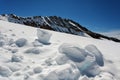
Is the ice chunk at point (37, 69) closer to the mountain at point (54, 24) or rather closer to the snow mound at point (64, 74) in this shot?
the snow mound at point (64, 74)

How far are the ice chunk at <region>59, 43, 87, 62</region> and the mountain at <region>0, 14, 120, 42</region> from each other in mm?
126974

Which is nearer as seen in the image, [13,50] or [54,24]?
[13,50]

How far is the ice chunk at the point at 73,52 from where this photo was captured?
201 inches

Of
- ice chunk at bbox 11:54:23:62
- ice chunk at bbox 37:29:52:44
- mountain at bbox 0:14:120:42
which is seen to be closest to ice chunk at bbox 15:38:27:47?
ice chunk at bbox 37:29:52:44

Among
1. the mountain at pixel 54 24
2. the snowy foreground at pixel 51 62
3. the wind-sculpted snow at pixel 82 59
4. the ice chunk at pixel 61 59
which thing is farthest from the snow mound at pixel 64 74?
the mountain at pixel 54 24

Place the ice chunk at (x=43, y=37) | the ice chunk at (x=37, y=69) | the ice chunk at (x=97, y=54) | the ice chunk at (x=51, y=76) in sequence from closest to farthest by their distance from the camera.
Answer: the ice chunk at (x=51, y=76) → the ice chunk at (x=37, y=69) → the ice chunk at (x=97, y=54) → the ice chunk at (x=43, y=37)

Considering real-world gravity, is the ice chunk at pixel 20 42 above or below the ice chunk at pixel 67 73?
above

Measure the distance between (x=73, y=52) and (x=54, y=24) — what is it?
145085 mm

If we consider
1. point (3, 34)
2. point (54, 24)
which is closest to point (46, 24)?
point (54, 24)

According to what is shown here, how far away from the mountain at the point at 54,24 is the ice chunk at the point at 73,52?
127 m

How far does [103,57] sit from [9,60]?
2.58 meters

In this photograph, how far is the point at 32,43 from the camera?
231 inches

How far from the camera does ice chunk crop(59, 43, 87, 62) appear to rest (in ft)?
16.8

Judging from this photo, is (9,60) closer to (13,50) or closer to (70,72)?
(13,50)
